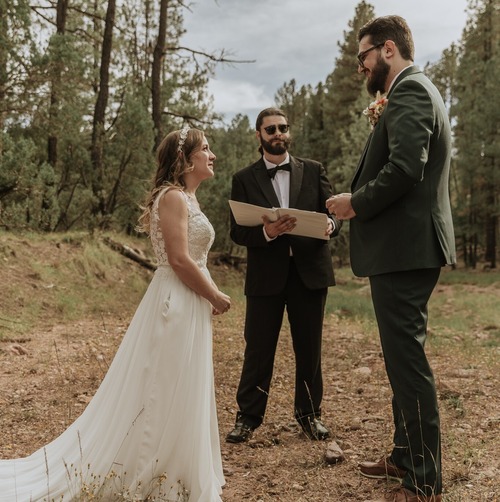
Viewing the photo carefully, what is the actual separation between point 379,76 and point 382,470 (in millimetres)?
2467

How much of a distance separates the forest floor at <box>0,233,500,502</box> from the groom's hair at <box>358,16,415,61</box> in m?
2.59

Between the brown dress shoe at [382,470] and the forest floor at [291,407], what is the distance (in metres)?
0.06

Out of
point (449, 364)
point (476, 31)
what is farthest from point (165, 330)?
point (476, 31)

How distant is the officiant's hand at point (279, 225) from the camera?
14.2ft

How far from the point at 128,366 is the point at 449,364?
499 centimetres

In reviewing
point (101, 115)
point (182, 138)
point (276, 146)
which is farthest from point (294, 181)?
Result: point (101, 115)

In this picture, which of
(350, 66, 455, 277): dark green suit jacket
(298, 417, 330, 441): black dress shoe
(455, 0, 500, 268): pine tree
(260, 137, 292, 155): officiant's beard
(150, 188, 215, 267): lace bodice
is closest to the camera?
(350, 66, 455, 277): dark green suit jacket

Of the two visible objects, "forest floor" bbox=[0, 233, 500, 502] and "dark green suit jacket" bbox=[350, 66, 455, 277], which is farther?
"forest floor" bbox=[0, 233, 500, 502]

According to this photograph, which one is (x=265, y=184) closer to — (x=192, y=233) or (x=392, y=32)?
(x=192, y=233)

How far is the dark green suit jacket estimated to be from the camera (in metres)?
3.14

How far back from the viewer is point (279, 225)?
14.3ft

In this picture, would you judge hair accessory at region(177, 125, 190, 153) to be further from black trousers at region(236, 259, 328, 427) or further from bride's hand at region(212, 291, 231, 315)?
black trousers at region(236, 259, 328, 427)

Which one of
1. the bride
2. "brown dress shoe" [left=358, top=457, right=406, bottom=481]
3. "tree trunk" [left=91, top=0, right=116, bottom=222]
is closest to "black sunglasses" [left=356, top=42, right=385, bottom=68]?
the bride

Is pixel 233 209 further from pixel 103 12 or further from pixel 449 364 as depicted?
pixel 103 12
